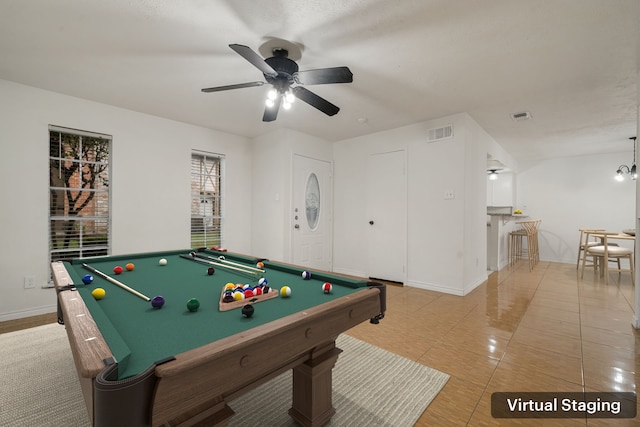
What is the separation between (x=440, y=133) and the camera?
153 inches

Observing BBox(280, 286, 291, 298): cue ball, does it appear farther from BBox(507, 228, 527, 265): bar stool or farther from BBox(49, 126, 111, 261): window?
BBox(507, 228, 527, 265): bar stool

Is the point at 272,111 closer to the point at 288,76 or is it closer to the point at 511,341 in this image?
the point at 288,76

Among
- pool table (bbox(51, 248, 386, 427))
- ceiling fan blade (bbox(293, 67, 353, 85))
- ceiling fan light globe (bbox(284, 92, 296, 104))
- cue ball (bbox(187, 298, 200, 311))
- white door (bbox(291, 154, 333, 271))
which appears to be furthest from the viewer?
white door (bbox(291, 154, 333, 271))

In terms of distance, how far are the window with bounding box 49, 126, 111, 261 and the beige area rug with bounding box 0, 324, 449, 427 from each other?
1.28 m

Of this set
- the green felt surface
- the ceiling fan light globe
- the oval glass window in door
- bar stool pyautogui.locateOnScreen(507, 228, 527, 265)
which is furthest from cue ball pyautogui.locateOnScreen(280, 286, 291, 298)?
bar stool pyautogui.locateOnScreen(507, 228, 527, 265)

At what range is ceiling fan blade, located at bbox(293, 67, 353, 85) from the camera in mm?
2023

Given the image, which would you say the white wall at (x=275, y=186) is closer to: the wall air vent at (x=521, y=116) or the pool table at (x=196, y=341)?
the pool table at (x=196, y=341)

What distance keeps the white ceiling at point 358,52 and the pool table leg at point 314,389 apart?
211cm

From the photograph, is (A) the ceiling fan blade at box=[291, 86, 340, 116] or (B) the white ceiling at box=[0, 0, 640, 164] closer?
(B) the white ceiling at box=[0, 0, 640, 164]

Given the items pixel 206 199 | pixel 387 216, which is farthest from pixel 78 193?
pixel 387 216

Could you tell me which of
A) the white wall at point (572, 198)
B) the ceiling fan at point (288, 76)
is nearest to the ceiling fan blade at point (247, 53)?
the ceiling fan at point (288, 76)

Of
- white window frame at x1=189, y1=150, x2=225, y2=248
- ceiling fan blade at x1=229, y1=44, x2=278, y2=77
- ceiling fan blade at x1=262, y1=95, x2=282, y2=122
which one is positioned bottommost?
white window frame at x1=189, y1=150, x2=225, y2=248

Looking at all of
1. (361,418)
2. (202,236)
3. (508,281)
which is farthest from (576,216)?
(202,236)

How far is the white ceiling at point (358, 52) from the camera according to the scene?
1852 mm
